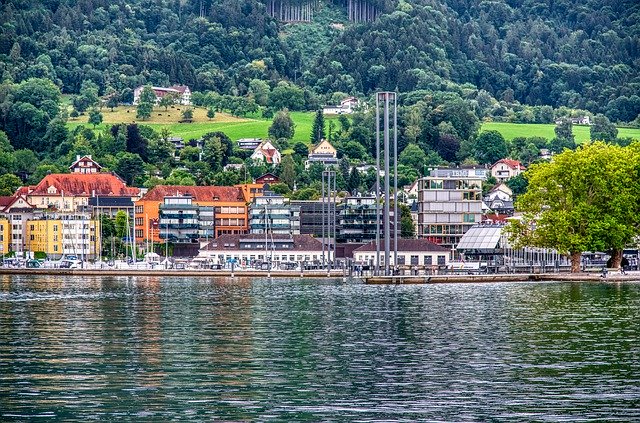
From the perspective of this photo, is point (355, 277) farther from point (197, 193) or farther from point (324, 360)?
point (324, 360)

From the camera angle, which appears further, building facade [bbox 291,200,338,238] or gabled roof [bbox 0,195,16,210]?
gabled roof [bbox 0,195,16,210]

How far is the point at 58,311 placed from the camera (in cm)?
6812

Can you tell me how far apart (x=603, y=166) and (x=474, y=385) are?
234 ft

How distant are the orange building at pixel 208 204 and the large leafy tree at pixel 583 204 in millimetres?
74339

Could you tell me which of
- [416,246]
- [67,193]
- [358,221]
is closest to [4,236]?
[67,193]

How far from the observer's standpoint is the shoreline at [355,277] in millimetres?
101375

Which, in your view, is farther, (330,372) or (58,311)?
(58,311)

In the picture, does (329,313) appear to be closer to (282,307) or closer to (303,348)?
(282,307)

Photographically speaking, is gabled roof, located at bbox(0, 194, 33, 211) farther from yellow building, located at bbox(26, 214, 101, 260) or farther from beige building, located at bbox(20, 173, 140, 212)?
yellow building, located at bbox(26, 214, 101, 260)

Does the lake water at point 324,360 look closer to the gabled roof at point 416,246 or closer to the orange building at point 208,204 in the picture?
the gabled roof at point 416,246

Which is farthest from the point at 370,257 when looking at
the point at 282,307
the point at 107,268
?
the point at 282,307

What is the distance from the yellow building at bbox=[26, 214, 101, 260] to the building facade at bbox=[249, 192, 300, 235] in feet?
56.5

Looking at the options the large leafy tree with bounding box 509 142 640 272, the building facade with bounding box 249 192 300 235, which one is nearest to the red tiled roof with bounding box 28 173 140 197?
the building facade with bounding box 249 192 300 235

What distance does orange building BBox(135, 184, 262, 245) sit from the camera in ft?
587
